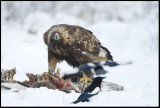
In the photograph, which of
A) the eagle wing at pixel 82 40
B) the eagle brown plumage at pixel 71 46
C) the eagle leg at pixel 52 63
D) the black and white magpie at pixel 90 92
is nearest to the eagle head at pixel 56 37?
the eagle brown plumage at pixel 71 46

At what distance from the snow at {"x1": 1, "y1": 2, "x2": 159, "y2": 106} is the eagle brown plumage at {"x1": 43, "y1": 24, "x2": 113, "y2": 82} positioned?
2.04 ft

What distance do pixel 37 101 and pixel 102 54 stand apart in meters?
2.18

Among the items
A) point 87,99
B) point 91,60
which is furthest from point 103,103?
point 91,60

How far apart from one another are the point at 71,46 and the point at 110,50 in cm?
834

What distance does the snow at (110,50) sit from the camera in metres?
3.44

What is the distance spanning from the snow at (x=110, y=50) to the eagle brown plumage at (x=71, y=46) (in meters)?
0.62

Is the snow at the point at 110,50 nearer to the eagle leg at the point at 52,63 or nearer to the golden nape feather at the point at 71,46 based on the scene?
the golden nape feather at the point at 71,46

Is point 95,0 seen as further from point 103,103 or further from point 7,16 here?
point 103,103

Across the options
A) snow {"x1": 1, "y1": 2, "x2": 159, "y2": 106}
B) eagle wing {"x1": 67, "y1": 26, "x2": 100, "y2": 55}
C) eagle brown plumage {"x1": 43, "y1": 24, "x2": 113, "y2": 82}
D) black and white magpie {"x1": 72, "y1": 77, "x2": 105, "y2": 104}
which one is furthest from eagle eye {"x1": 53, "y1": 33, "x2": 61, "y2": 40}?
black and white magpie {"x1": 72, "y1": 77, "x2": 105, "y2": 104}

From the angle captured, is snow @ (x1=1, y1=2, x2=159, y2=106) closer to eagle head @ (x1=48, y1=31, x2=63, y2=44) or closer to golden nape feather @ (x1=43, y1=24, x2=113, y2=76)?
golden nape feather @ (x1=43, y1=24, x2=113, y2=76)

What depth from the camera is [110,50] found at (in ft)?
42.7

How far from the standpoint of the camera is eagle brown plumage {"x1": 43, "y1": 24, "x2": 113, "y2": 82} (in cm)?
472

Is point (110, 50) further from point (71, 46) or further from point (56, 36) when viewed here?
point (56, 36)

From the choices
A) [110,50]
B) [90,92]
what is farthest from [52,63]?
[110,50]
